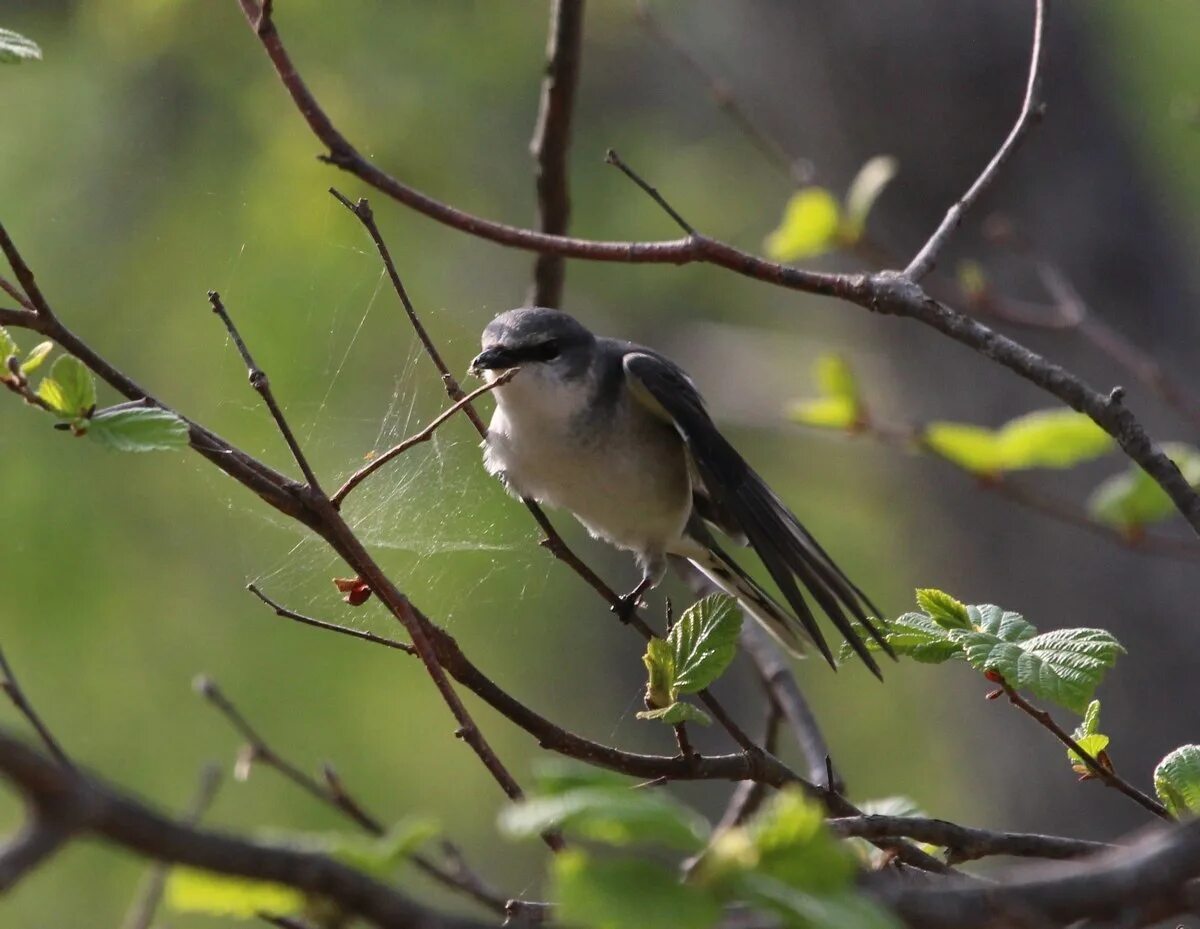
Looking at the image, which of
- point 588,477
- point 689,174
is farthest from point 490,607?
point 588,477

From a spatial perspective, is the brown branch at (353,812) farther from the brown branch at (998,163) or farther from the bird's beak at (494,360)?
the brown branch at (998,163)

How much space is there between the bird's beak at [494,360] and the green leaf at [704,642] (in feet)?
4.08

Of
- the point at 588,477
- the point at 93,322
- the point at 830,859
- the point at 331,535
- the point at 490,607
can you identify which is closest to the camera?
the point at 830,859

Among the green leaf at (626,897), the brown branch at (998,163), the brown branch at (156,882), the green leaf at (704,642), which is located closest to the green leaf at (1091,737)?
the green leaf at (704,642)

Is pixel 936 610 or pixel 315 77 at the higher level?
pixel 315 77

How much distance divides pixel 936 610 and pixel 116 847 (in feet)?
4.72

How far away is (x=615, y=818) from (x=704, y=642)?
0.99 m

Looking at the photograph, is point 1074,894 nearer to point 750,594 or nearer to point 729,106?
point 750,594

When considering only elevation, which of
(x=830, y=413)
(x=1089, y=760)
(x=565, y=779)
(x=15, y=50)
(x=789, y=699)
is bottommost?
(x=789, y=699)

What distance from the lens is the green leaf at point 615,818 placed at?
1.09 metres

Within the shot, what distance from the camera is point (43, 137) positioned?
7.95m

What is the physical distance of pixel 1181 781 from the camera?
191 centimetres

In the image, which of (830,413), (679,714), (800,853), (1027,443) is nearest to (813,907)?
(800,853)

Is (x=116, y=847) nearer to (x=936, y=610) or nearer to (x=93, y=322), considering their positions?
(x=936, y=610)
